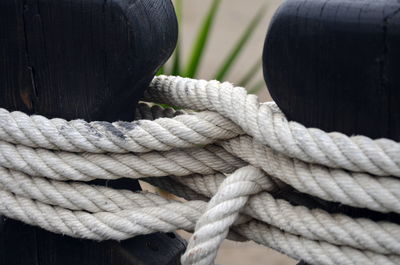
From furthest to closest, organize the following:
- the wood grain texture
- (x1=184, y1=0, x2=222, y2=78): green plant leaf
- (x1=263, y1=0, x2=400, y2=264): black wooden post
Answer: (x1=184, y1=0, x2=222, y2=78): green plant leaf, the wood grain texture, (x1=263, y1=0, x2=400, y2=264): black wooden post

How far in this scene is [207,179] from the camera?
42.2 inches

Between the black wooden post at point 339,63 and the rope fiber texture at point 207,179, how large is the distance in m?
0.03

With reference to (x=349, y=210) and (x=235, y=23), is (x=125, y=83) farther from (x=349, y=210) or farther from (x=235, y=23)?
(x=235, y=23)

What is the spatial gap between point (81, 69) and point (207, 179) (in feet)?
0.89

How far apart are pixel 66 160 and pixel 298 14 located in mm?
442

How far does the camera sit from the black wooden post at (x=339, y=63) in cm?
83

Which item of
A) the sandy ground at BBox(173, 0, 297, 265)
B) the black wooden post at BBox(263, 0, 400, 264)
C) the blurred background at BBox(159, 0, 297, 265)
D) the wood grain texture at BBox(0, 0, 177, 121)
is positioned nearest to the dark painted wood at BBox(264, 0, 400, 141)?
the black wooden post at BBox(263, 0, 400, 264)

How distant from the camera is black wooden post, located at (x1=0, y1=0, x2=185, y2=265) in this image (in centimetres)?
97

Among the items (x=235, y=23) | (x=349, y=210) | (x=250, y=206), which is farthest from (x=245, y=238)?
(x=235, y=23)

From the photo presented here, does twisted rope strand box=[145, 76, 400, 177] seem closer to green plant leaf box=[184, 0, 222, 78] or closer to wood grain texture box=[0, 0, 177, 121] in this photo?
wood grain texture box=[0, 0, 177, 121]

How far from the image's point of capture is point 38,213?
42.4 inches

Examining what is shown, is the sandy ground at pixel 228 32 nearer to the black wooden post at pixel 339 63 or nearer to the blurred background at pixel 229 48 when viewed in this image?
the blurred background at pixel 229 48

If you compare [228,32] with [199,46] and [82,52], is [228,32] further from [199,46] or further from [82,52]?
[82,52]

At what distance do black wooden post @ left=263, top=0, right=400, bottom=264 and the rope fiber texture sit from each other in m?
0.03
